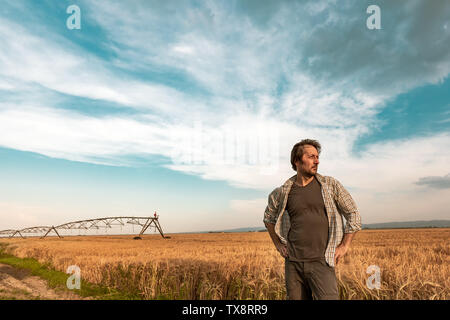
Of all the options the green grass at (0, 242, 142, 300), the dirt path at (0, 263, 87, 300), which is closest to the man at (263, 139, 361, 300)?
the green grass at (0, 242, 142, 300)

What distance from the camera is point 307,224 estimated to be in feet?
12.5

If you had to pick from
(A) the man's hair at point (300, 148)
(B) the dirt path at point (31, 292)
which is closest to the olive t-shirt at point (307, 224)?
(A) the man's hair at point (300, 148)

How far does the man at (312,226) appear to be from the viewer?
376 cm

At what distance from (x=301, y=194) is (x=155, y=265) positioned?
21.8 ft

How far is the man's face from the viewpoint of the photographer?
3.89 meters

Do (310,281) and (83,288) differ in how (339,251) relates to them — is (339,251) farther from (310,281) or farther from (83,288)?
(83,288)

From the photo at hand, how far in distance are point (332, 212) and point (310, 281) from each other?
34.8 inches

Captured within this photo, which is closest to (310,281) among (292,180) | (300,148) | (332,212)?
(332,212)

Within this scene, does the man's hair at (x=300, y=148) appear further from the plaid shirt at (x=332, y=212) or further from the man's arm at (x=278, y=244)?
the man's arm at (x=278, y=244)

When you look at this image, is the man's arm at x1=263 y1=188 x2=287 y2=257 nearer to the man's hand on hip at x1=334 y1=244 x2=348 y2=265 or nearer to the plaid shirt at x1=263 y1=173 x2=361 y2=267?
the plaid shirt at x1=263 y1=173 x2=361 y2=267

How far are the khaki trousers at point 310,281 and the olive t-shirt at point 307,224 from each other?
0.10 metres

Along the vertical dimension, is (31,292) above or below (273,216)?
below

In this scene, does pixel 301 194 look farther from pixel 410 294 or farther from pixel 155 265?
pixel 155 265
